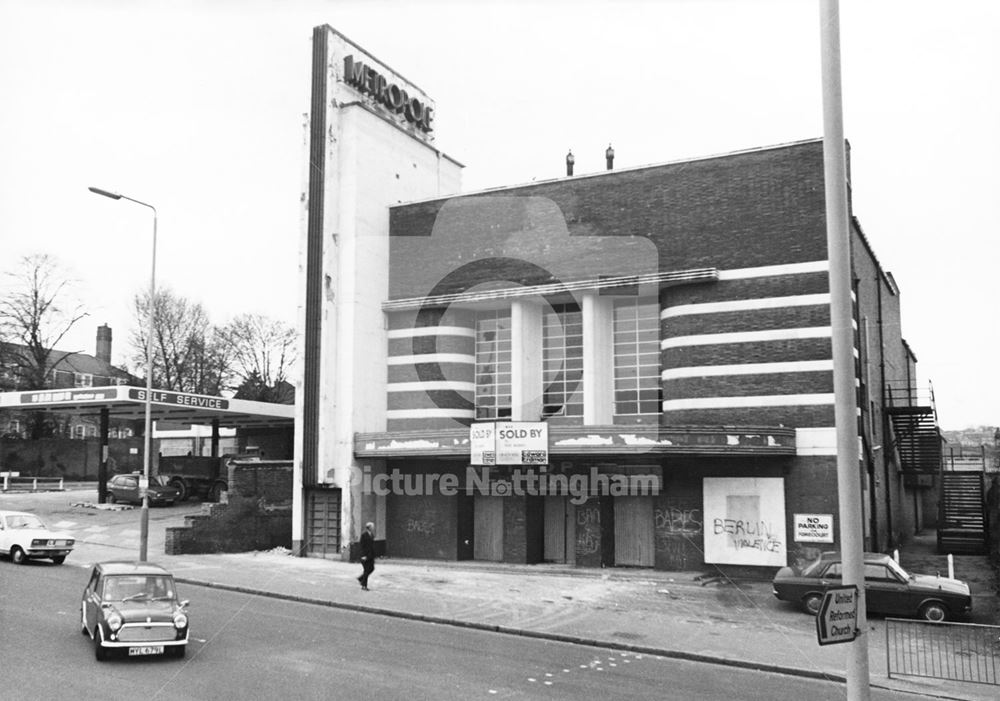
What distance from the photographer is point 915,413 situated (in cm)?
3359

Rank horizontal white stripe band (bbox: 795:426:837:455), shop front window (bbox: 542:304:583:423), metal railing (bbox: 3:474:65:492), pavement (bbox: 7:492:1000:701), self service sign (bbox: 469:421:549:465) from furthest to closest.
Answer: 1. metal railing (bbox: 3:474:65:492)
2. shop front window (bbox: 542:304:583:423)
3. self service sign (bbox: 469:421:549:465)
4. horizontal white stripe band (bbox: 795:426:837:455)
5. pavement (bbox: 7:492:1000:701)

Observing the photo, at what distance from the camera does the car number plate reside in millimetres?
13328

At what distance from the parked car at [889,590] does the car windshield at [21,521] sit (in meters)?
21.1

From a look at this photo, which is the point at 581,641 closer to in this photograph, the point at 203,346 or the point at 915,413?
the point at 915,413

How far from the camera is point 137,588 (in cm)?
1425

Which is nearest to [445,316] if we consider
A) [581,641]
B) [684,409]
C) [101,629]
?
[684,409]

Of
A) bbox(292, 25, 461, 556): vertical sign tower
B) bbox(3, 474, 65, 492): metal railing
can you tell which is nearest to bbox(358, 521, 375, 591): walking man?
bbox(292, 25, 461, 556): vertical sign tower

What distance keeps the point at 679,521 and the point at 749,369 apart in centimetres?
479

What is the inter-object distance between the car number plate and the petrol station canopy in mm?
22963

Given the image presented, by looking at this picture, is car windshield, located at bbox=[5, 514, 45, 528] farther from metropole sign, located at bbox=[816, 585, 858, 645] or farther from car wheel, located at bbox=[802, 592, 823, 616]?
metropole sign, located at bbox=[816, 585, 858, 645]

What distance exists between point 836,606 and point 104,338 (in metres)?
89.3

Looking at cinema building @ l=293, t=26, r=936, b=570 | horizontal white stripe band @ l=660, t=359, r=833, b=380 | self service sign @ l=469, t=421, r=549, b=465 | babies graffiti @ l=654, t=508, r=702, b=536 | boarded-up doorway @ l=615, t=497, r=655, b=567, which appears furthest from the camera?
boarded-up doorway @ l=615, t=497, r=655, b=567

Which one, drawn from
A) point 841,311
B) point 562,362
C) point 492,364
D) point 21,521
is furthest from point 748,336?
point 21,521

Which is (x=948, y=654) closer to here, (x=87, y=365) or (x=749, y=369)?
(x=749, y=369)
